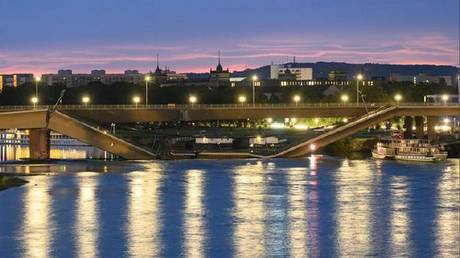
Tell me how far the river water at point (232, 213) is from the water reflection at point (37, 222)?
57 millimetres

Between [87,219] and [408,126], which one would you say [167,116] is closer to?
[408,126]

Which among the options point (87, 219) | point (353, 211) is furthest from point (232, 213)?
point (87, 219)

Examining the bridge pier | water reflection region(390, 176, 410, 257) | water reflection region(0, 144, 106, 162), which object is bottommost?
water reflection region(390, 176, 410, 257)

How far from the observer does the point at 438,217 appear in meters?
47.5

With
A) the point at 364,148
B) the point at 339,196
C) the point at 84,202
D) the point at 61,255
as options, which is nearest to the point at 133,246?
the point at 61,255

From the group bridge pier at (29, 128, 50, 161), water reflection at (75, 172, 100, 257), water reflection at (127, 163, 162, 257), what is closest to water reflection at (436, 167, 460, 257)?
water reflection at (127, 163, 162, 257)

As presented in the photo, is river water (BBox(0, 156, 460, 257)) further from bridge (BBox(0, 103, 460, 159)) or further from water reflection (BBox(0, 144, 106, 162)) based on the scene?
water reflection (BBox(0, 144, 106, 162))

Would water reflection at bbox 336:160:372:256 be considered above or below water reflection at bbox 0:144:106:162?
below

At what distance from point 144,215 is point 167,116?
44.8 metres

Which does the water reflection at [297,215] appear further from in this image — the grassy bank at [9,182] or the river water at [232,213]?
the grassy bank at [9,182]

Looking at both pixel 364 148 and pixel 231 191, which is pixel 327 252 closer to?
pixel 231 191

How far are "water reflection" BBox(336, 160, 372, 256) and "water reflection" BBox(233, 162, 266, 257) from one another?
3.30m

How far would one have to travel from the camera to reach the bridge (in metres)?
86.2

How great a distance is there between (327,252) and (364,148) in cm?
6703
